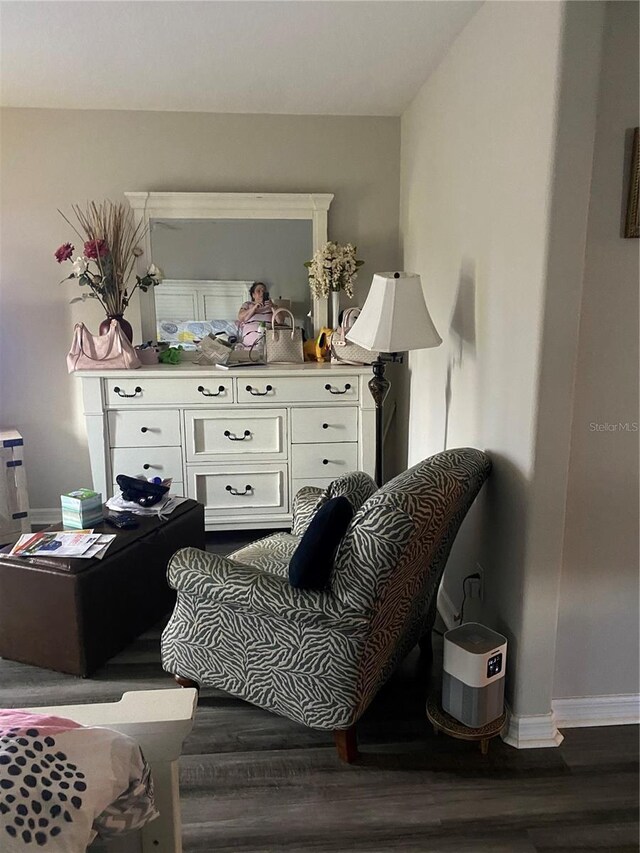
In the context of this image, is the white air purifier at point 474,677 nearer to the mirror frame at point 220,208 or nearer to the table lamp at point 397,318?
the table lamp at point 397,318

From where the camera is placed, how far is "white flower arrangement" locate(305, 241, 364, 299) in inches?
139

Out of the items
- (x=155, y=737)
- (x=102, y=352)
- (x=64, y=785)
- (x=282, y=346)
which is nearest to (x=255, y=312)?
(x=282, y=346)

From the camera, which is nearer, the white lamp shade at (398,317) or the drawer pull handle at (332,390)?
the white lamp shade at (398,317)

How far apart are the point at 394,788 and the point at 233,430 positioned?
2030mm

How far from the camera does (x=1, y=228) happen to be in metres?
3.59

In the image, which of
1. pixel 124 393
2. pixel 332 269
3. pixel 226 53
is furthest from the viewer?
pixel 332 269

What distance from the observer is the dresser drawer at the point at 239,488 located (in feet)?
11.4

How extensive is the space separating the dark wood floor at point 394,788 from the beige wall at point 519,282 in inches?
9.5

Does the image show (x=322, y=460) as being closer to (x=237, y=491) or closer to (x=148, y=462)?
(x=237, y=491)

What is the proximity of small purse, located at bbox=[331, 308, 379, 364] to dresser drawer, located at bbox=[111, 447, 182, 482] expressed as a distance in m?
1.02

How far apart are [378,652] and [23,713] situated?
3.79ft

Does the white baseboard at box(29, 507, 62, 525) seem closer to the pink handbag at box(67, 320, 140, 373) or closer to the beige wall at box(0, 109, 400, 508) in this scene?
the beige wall at box(0, 109, 400, 508)

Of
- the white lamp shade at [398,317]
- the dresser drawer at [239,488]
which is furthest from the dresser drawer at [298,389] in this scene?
the white lamp shade at [398,317]

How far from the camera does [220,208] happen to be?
A: 3.63 m
